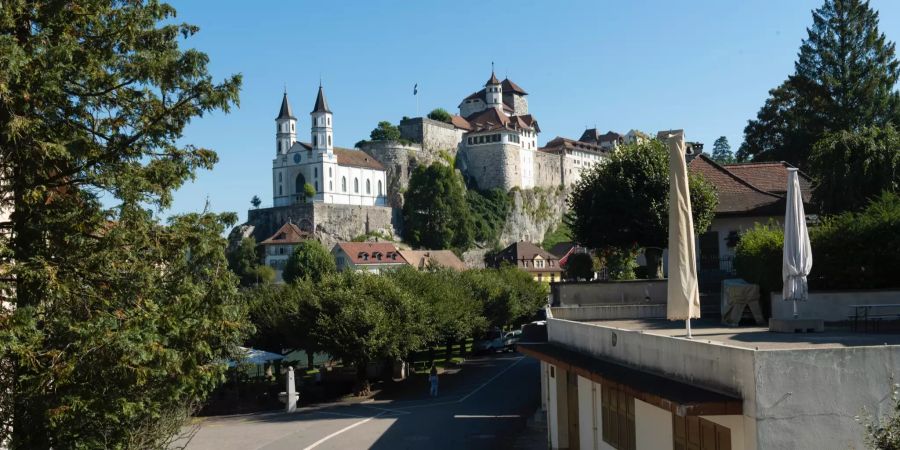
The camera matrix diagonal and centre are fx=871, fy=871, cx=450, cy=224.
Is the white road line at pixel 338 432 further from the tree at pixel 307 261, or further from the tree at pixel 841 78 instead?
the tree at pixel 307 261

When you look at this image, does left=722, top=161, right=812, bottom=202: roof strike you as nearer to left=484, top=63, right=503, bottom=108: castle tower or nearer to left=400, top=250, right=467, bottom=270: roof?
left=400, top=250, right=467, bottom=270: roof

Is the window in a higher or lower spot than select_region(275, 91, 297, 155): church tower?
lower

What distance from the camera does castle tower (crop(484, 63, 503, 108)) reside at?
16188 cm

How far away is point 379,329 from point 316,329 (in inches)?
115

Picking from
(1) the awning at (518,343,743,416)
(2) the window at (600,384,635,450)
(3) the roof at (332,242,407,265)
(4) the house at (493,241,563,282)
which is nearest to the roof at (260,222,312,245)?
(3) the roof at (332,242,407,265)

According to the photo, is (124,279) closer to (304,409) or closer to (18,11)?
(18,11)

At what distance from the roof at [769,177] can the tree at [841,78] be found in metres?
17.1

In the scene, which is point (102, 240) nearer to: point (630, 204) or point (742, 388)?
point (742, 388)

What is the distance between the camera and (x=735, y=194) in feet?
106

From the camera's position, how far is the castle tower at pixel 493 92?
162 meters

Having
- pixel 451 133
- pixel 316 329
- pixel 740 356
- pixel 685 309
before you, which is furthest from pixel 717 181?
pixel 451 133

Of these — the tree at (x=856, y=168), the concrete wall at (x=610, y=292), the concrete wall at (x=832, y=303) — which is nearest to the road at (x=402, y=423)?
the concrete wall at (x=610, y=292)

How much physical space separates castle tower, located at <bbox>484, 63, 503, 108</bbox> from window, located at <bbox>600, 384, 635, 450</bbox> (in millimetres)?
147219

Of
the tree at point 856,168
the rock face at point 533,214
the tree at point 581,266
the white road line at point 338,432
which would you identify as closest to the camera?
the white road line at point 338,432
